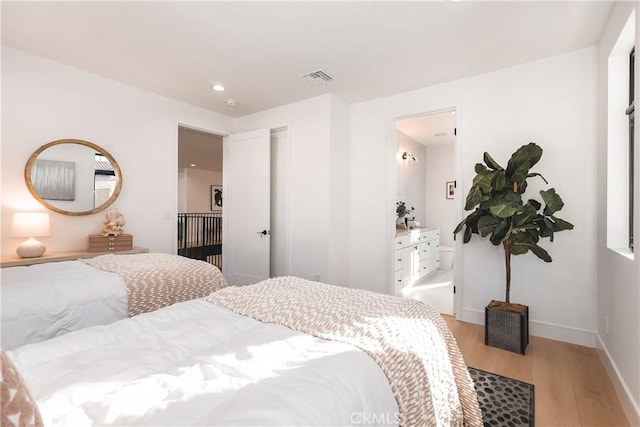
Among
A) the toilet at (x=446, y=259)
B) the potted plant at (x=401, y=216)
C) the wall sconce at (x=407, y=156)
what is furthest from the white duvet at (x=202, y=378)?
the toilet at (x=446, y=259)

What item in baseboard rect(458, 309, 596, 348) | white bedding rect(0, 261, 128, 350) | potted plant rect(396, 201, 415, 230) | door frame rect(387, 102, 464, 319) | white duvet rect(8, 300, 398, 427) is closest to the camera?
white duvet rect(8, 300, 398, 427)

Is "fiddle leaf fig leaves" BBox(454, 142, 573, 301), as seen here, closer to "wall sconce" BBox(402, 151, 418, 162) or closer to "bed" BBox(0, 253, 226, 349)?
"bed" BBox(0, 253, 226, 349)

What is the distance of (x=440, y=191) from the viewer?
652 cm

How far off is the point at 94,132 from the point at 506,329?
448 cm

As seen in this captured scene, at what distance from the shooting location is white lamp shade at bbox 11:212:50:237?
2674mm

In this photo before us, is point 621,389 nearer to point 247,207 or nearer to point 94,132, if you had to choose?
point 247,207

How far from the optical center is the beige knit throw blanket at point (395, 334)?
1030 mm

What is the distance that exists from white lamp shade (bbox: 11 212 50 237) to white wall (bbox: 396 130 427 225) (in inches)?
182

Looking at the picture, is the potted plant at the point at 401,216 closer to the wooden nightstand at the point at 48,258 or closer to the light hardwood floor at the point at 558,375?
the light hardwood floor at the point at 558,375

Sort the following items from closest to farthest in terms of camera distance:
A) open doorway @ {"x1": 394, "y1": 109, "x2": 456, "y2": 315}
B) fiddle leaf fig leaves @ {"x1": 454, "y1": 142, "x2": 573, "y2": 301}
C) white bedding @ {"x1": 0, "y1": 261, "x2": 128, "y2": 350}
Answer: white bedding @ {"x1": 0, "y1": 261, "x2": 128, "y2": 350} < fiddle leaf fig leaves @ {"x1": 454, "y1": 142, "x2": 573, "y2": 301} < open doorway @ {"x1": 394, "y1": 109, "x2": 456, "y2": 315}

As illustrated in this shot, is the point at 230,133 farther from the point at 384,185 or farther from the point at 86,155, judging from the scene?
the point at 384,185

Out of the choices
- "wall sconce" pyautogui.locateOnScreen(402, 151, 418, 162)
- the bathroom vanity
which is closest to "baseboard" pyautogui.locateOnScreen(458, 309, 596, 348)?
the bathroom vanity

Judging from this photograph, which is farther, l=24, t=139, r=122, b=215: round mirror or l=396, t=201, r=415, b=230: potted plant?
l=396, t=201, r=415, b=230: potted plant

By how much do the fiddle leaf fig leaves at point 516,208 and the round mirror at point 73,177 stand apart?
3.79 meters
